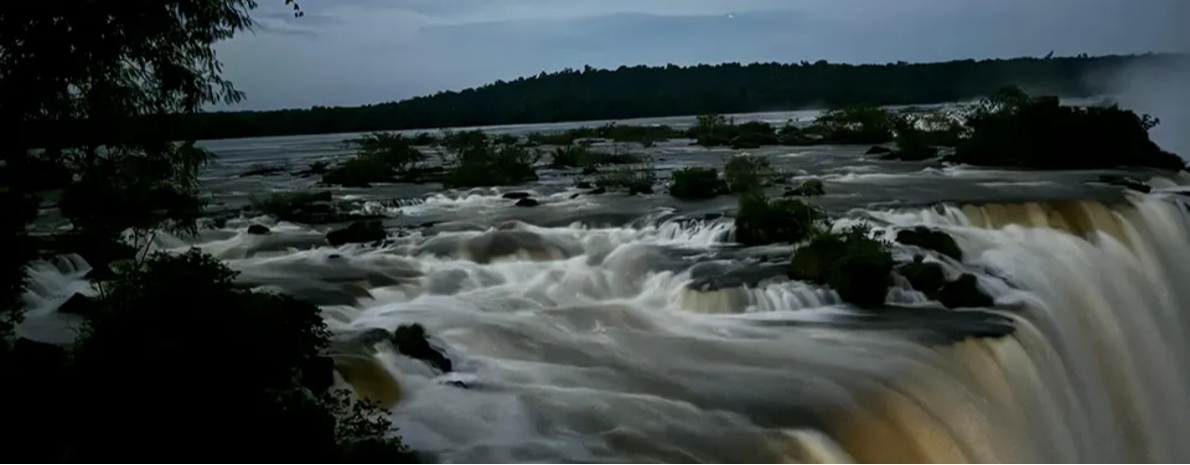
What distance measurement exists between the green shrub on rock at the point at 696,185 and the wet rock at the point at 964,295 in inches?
536

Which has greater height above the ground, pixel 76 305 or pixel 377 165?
pixel 76 305

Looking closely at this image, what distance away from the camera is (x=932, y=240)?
1794 cm

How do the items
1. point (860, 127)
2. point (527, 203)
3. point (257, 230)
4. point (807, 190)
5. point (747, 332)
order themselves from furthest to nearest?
point (860, 127) < point (527, 203) < point (807, 190) < point (257, 230) < point (747, 332)

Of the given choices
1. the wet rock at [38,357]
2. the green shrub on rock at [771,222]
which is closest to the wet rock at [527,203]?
the green shrub on rock at [771,222]

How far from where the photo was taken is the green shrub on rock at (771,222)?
790 inches

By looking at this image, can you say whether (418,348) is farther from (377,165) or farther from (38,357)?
(377,165)

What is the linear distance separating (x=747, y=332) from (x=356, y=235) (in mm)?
10650

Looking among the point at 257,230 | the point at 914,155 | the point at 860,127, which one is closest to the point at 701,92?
the point at 860,127

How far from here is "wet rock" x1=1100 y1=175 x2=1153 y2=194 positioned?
23.8 metres

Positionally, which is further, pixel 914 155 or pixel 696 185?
pixel 914 155

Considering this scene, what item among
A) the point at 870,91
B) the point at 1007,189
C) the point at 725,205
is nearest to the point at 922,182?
the point at 1007,189

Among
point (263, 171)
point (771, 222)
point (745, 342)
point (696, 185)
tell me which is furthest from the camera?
point (263, 171)

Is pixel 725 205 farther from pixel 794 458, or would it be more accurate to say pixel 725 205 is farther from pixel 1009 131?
pixel 794 458

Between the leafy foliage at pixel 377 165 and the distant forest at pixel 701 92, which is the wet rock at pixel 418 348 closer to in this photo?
the leafy foliage at pixel 377 165
